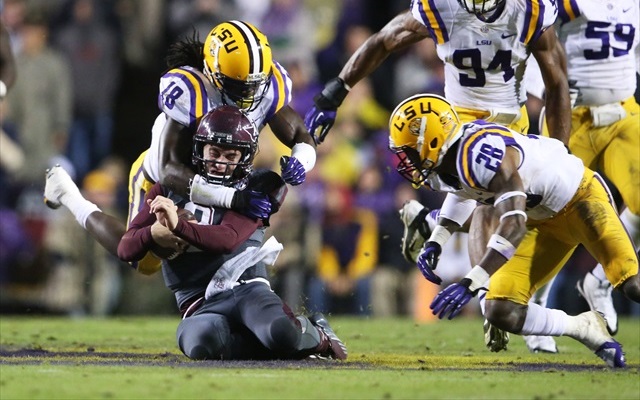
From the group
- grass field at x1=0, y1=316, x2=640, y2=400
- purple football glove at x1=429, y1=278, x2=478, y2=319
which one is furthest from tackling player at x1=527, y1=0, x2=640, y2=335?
purple football glove at x1=429, y1=278, x2=478, y2=319

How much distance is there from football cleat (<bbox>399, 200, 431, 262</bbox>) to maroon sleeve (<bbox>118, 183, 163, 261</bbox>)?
187 centimetres

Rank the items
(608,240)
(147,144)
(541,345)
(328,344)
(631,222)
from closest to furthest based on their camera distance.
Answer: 1. (608,240)
2. (328,344)
3. (541,345)
4. (631,222)
5. (147,144)

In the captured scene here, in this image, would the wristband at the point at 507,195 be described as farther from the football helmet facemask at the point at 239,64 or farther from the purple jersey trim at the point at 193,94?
the purple jersey trim at the point at 193,94

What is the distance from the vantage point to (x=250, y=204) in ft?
20.9

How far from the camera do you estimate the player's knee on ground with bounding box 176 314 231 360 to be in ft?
20.1

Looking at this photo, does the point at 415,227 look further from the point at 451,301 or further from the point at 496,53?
the point at 451,301

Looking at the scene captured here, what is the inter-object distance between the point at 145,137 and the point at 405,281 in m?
3.12

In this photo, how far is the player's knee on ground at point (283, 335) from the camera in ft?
19.8

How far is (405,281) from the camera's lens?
10.6 m

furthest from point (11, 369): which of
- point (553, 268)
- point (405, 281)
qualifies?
point (405, 281)

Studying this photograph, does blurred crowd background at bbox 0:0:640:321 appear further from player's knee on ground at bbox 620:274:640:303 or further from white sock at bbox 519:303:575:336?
player's knee on ground at bbox 620:274:640:303

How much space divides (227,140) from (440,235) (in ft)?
4.56

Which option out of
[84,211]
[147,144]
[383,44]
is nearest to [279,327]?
[84,211]

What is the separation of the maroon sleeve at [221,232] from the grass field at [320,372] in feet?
1.85
